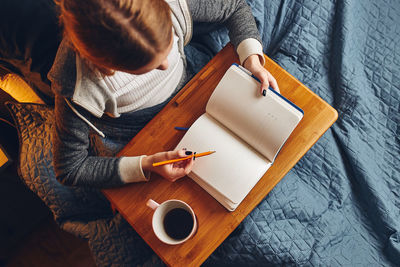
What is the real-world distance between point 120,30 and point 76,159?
437 millimetres

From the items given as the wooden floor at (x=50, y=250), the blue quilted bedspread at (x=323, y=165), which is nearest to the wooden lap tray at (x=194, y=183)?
the blue quilted bedspread at (x=323, y=165)

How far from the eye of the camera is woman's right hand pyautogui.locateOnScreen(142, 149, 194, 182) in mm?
719

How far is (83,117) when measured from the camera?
2.35 ft

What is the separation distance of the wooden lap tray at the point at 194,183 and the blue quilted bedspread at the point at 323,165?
19 centimetres

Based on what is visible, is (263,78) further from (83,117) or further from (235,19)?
(83,117)

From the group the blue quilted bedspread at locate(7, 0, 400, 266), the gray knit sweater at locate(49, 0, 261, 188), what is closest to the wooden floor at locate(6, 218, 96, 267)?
the blue quilted bedspread at locate(7, 0, 400, 266)

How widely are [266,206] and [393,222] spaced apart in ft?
1.30

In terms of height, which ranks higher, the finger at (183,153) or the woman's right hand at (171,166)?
the finger at (183,153)

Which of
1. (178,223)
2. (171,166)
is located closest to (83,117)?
(171,166)

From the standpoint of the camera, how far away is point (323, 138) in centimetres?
101

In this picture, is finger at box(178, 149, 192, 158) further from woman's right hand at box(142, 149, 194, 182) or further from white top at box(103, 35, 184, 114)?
white top at box(103, 35, 184, 114)

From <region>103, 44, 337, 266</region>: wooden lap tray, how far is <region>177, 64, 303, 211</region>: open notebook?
4 cm

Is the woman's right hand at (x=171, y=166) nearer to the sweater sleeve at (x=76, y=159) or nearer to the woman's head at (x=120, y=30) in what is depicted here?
the sweater sleeve at (x=76, y=159)

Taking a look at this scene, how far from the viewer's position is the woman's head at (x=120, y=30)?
1.58 feet
